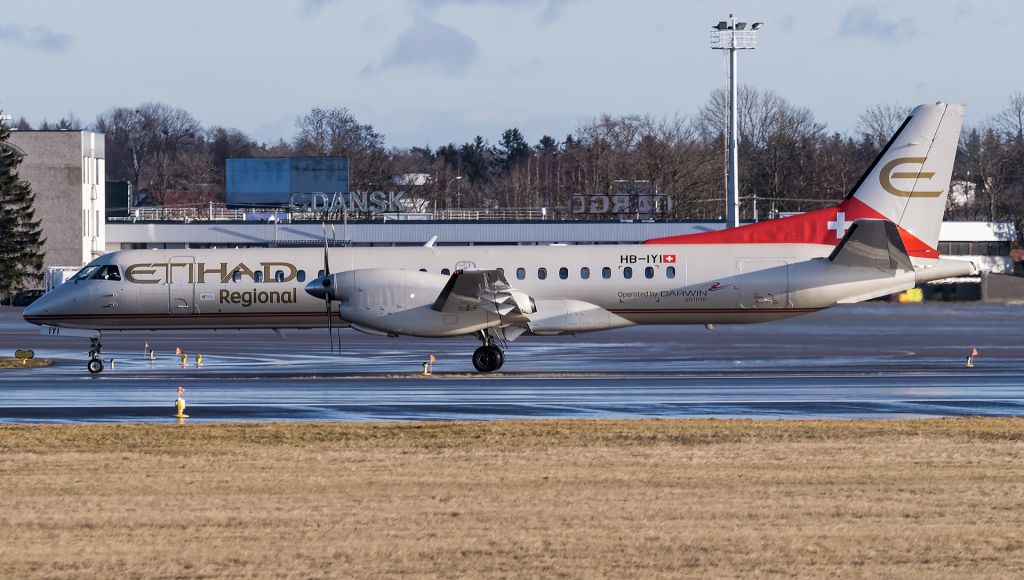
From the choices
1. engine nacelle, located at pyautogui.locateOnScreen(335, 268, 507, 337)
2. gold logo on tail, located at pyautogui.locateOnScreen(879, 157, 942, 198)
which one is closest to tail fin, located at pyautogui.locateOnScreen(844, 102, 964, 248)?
gold logo on tail, located at pyautogui.locateOnScreen(879, 157, 942, 198)

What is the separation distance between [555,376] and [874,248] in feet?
26.8

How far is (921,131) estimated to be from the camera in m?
32.2

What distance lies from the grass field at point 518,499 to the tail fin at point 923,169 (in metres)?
11.9

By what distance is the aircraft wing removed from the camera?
96.2ft

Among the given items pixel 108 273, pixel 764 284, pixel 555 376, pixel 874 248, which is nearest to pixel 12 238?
pixel 108 273

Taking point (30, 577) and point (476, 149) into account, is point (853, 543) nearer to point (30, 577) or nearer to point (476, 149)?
point (30, 577)

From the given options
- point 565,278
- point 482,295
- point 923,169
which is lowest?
point 482,295

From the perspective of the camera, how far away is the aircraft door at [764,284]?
31344 millimetres

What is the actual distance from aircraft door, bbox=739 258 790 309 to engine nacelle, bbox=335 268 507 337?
6364mm

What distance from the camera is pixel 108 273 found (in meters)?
32.8

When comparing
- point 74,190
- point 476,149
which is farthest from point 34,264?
point 476,149

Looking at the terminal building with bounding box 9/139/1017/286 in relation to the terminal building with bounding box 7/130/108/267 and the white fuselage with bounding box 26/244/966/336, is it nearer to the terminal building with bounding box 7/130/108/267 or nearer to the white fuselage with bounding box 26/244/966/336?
the terminal building with bounding box 7/130/108/267

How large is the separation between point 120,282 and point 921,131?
20.5m

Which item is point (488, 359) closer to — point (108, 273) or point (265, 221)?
point (108, 273)
